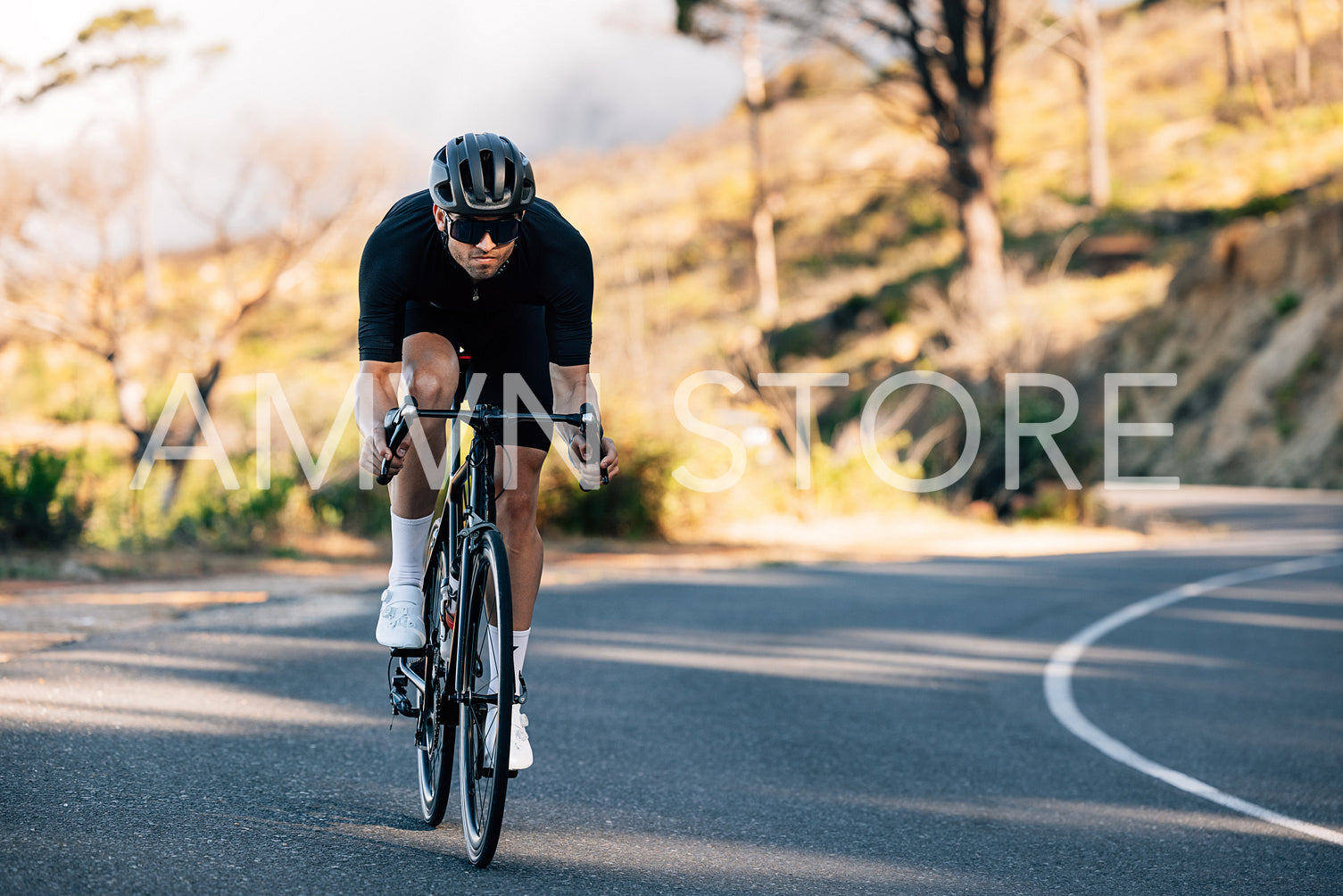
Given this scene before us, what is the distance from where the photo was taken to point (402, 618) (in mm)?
4188

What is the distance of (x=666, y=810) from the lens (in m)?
4.49

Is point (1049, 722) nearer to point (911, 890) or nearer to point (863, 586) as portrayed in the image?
point (911, 890)

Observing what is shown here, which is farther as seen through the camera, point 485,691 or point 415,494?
point 415,494

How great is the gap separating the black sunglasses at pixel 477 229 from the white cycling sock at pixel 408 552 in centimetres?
102

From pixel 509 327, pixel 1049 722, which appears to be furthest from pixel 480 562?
pixel 1049 722

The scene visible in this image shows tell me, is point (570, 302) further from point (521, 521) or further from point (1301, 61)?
point (1301, 61)

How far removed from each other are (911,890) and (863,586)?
8.10 metres

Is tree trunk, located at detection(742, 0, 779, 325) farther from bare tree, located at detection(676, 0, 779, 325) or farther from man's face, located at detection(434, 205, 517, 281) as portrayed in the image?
man's face, located at detection(434, 205, 517, 281)

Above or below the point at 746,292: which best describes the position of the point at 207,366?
below

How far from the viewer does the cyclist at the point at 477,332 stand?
12.1 feet

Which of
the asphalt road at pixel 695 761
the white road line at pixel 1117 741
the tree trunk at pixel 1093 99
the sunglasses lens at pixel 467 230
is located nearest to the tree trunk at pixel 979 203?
the tree trunk at pixel 1093 99

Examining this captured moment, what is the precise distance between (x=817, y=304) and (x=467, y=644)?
134 feet

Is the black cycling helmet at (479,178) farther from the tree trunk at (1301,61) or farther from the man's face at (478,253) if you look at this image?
the tree trunk at (1301,61)

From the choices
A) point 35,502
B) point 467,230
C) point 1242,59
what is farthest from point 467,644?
point 1242,59
